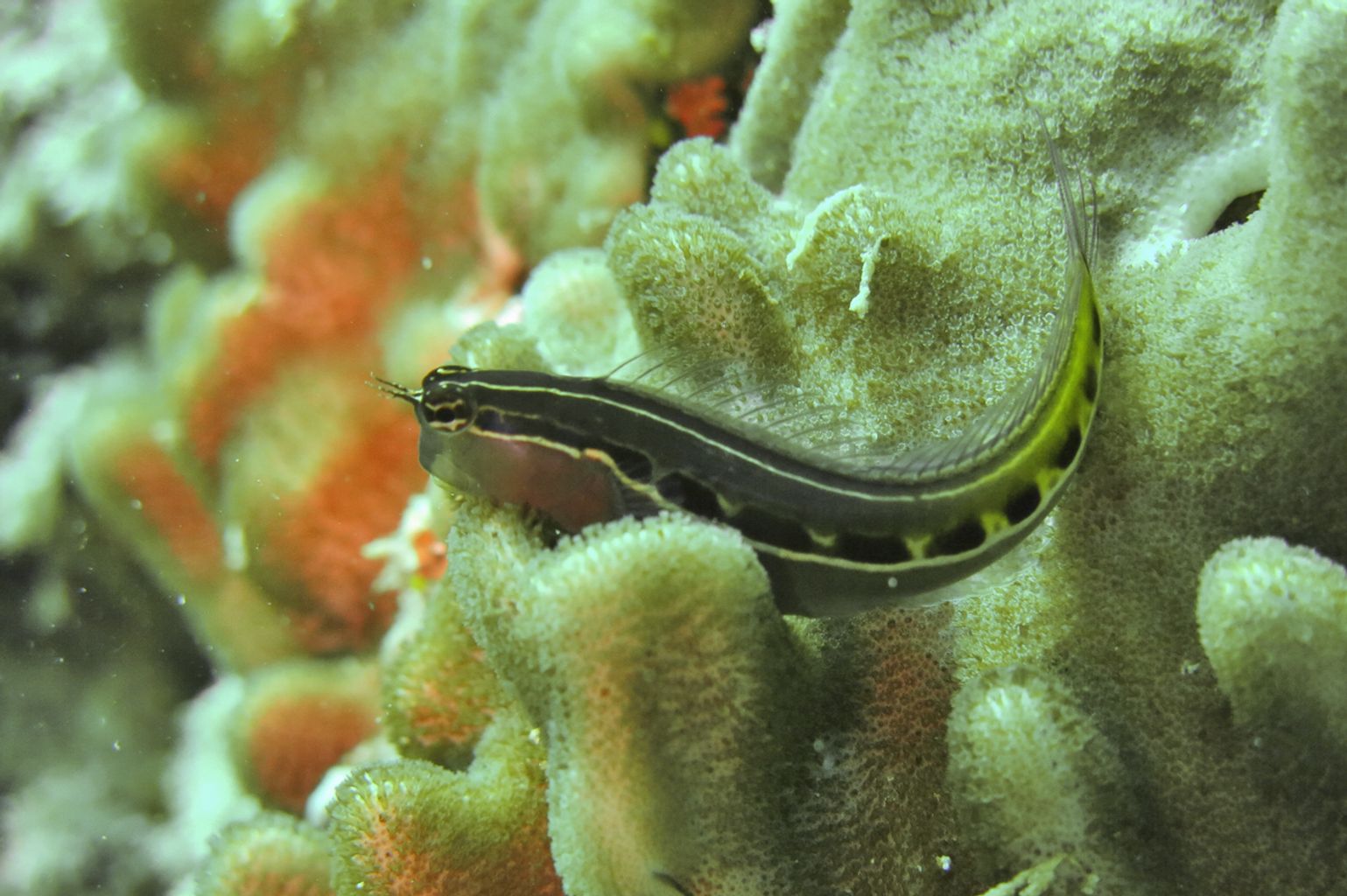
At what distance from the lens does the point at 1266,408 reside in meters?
Result: 1.65

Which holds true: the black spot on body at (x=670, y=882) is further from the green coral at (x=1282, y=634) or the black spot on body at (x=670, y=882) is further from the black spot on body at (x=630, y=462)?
the green coral at (x=1282, y=634)

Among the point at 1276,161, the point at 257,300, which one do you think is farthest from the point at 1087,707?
the point at 257,300

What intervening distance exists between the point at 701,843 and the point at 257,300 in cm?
328

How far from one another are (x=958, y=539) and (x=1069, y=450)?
288 mm

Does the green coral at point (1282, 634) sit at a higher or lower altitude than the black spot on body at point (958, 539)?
lower

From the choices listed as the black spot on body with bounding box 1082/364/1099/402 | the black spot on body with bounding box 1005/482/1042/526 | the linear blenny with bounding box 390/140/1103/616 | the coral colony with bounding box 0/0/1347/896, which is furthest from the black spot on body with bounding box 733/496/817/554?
the black spot on body with bounding box 1082/364/1099/402

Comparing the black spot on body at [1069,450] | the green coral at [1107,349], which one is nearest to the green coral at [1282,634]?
the green coral at [1107,349]

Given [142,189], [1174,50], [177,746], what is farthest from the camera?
[177,746]

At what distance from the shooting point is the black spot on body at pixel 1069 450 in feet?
5.53

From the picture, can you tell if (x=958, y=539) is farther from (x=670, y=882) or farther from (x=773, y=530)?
(x=670, y=882)

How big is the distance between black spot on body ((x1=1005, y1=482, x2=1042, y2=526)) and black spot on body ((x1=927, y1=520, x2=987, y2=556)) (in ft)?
0.20

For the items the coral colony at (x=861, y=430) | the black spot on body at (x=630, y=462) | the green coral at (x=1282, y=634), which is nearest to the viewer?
the green coral at (x=1282, y=634)

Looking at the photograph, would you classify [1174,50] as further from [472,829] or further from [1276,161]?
[472,829]

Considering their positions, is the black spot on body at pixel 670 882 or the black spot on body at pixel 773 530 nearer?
the black spot on body at pixel 670 882
